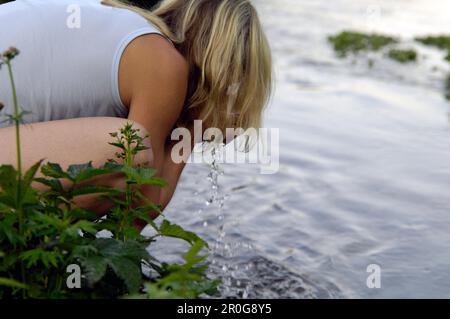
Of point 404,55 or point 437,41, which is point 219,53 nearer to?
point 404,55

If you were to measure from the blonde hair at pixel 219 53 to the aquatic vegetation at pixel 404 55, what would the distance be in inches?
260

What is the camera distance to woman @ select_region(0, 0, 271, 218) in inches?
110

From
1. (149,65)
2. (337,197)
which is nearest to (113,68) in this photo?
(149,65)

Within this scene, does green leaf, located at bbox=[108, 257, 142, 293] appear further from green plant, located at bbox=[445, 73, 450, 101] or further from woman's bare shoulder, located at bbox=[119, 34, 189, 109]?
green plant, located at bbox=[445, 73, 450, 101]

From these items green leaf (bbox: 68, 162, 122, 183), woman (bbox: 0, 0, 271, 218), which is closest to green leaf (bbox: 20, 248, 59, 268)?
green leaf (bbox: 68, 162, 122, 183)

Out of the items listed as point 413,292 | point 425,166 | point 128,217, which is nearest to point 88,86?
point 128,217

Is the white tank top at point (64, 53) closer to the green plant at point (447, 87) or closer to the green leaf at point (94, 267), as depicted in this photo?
the green leaf at point (94, 267)

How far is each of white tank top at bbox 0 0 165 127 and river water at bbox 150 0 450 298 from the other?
4.08ft

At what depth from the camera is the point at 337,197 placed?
5.13m

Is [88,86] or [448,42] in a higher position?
[448,42]

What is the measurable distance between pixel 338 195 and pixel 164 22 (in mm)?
2260

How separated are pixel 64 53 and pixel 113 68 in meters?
0.19

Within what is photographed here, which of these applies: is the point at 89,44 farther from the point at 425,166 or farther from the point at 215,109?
the point at 425,166

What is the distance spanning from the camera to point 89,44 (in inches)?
119
